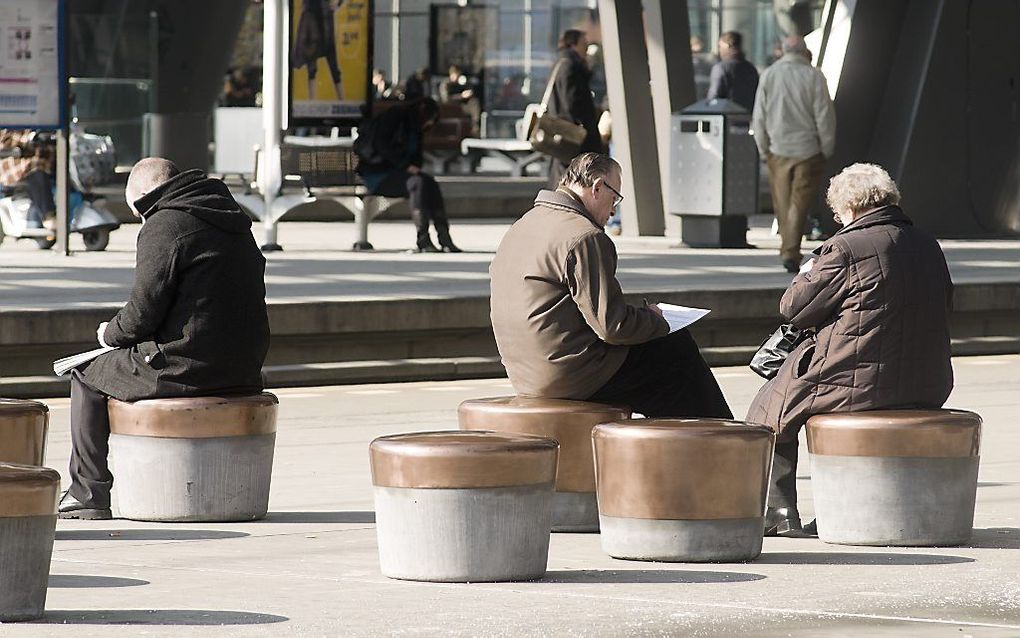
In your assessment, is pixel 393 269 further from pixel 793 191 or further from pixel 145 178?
pixel 145 178

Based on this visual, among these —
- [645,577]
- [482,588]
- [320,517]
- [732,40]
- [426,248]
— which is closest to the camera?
[482,588]

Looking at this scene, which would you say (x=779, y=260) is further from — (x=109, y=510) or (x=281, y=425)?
(x=109, y=510)

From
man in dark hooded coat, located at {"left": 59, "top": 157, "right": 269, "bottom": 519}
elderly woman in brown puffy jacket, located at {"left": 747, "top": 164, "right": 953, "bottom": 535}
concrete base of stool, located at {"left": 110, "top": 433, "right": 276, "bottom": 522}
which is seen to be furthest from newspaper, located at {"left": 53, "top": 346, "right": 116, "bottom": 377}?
elderly woman in brown puffy jacket, located at {"left": 747, "top": 164, "right": 953, "bottom": 535}

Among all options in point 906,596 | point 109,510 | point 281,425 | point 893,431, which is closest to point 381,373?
point 281,425

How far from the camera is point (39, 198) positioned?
62.7ft

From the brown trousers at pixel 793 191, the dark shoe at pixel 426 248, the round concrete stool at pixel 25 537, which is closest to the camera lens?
the round concrete stool at pixel 25 537

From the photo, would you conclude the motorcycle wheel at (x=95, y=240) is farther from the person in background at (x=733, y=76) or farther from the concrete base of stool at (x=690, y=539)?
the concrete base of stool at (x=690, y=539)

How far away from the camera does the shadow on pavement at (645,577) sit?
717 cm

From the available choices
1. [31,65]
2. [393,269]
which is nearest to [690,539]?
[393,269]

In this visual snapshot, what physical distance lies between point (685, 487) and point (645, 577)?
1.20ft

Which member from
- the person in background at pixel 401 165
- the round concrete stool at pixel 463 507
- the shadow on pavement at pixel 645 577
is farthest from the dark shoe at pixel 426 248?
the round concrete stool at pixel 463 507

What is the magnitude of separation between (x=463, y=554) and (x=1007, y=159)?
50.2ft

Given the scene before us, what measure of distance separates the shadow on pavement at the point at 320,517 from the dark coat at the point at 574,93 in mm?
11264

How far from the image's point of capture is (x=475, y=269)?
1700 cm
